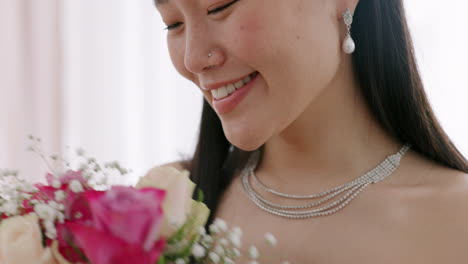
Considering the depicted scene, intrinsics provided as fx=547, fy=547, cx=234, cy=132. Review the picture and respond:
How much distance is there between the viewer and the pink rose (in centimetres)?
46

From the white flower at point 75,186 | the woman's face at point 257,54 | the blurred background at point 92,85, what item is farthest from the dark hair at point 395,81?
the blurred background at point 92,85

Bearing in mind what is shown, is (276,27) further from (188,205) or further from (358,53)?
(188,205)

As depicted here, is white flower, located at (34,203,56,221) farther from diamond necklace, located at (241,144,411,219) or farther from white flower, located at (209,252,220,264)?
diamond necklace, located at (241,144,411,219)

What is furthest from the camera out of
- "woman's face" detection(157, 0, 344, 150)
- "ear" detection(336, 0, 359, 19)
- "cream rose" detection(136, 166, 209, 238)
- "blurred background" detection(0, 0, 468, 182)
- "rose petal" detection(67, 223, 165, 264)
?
"blurred background" detection(0, 0, 468, 182)

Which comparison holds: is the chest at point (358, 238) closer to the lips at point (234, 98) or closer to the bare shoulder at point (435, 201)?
the bare shoulder at point (435, 201)

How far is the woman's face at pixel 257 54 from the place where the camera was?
2.90 ft

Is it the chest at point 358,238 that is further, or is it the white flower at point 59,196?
the chest at point 358,238

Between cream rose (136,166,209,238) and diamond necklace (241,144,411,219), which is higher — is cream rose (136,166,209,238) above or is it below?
above

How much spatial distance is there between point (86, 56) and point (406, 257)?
1818mm

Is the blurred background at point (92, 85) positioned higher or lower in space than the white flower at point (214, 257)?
lower

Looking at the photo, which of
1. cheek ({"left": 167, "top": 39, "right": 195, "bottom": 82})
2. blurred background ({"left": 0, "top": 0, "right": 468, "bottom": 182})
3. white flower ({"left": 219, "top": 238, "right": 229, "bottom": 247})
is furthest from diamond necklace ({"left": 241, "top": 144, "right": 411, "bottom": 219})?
blurred background ({"left": 0, "top": 0, "right": 468, "bottom": 182})

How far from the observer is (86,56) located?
240 cm

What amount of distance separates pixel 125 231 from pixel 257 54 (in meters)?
0.49

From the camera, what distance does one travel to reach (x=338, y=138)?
1088mm
